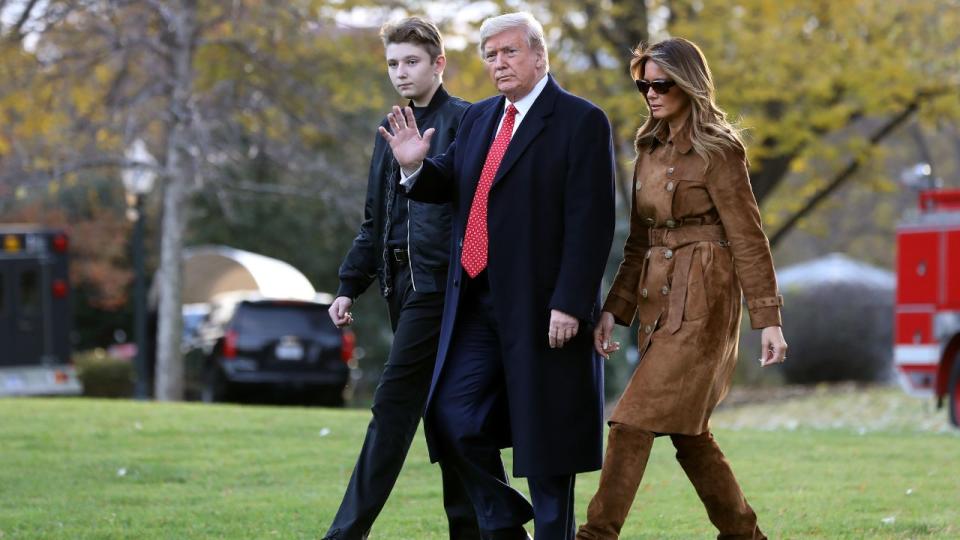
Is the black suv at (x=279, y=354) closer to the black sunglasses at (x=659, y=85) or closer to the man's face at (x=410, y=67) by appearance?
the man's face at (x=410, y=67)

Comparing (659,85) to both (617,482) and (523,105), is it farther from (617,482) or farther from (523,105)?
(617,482)

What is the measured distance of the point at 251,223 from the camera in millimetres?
33688

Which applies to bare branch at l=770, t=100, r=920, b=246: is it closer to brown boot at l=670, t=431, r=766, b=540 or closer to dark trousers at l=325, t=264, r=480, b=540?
dark trousers at l=325, t=264, r=480, b=540

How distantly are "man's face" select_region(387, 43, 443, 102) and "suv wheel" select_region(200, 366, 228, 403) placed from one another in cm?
1644

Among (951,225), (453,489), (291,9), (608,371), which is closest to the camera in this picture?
(453,489)

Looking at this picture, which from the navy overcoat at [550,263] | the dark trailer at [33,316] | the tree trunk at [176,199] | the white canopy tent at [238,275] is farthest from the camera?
the white canopy tent at [238,275]

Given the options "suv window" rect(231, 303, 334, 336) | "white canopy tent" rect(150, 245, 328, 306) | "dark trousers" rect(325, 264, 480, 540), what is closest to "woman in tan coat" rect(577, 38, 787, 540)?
"dark trousers" rect(325, 264, 480, 540)

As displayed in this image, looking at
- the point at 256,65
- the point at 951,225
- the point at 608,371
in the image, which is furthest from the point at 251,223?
the point at 951,225

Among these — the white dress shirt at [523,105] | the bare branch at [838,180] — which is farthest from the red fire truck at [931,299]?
the white dress shirt at [523,105]

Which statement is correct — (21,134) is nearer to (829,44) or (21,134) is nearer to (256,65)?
(256,65)

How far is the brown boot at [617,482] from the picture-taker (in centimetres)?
531

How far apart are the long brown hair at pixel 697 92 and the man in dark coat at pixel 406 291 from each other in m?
0.96

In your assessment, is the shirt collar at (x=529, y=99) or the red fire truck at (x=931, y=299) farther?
the red fire truck at (x=931, y=299)

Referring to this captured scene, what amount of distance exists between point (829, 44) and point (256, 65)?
307 inches
